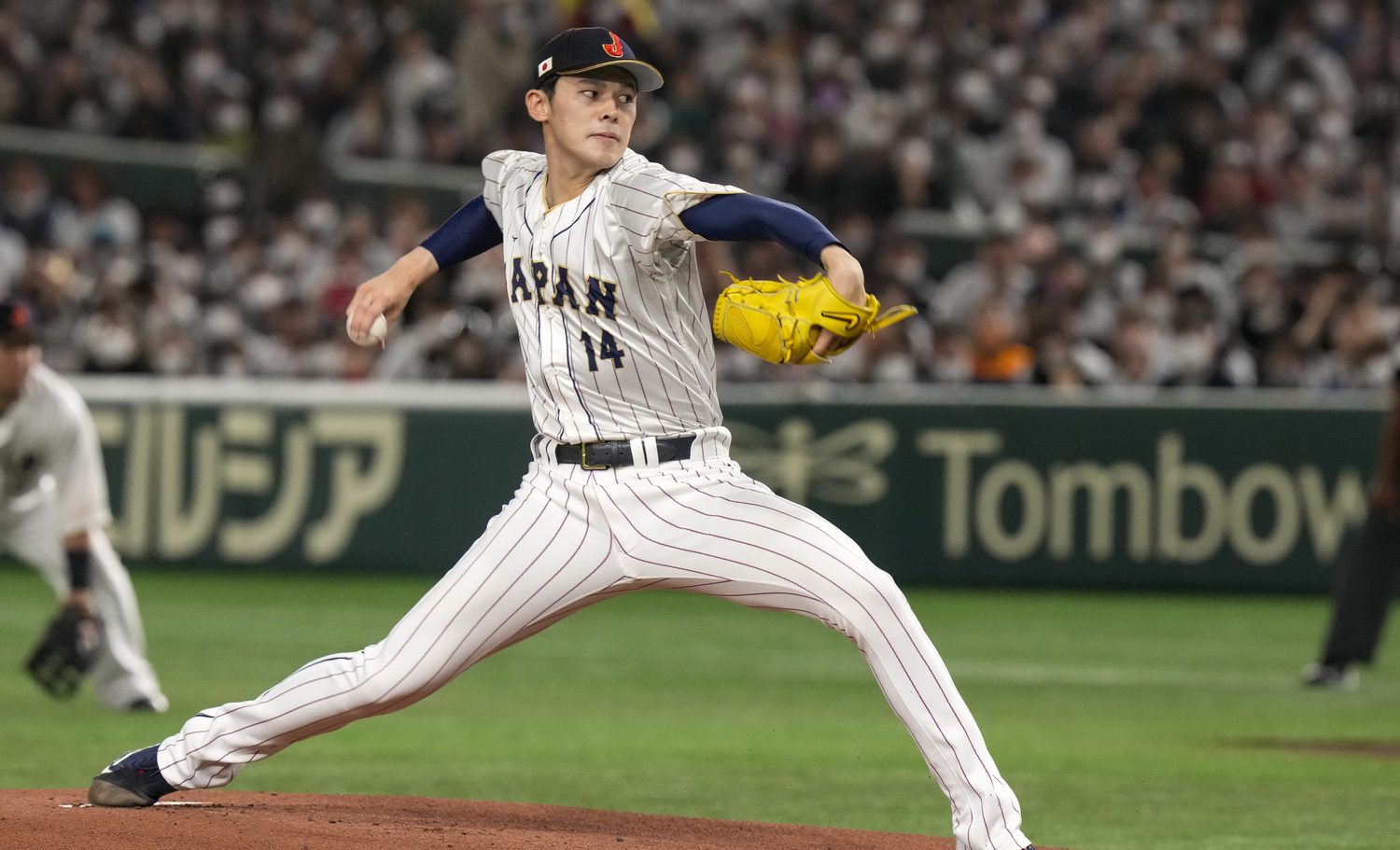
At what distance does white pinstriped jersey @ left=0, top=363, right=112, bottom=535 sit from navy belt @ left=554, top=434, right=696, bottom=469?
4.43 m

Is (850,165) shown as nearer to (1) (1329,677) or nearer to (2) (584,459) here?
(1) (1329,677)

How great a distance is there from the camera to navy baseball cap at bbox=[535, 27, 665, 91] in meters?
5.09

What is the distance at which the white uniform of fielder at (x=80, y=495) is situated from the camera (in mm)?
8953

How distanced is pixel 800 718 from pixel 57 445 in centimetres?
340

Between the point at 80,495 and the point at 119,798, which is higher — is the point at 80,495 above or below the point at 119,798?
above

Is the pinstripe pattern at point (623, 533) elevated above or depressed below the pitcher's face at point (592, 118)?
below

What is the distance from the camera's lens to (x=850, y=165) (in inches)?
697

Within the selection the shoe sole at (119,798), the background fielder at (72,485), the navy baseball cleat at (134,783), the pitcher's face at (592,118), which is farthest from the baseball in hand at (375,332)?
the background fielder at (72,485)

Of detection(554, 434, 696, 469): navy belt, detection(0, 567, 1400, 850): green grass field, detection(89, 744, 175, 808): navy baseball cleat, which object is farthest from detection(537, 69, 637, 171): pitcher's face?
detection(0, 567, 1400, 850): green grass field

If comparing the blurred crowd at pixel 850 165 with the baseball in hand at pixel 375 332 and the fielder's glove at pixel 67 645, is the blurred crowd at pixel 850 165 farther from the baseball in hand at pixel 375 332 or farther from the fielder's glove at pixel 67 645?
the baseball in hand at pixel 375 332

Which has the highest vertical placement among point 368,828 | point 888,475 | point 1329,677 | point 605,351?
point 605,351

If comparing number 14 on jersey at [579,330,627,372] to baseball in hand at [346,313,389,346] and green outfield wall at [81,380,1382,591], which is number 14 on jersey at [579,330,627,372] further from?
green outfield wall at [81,380,1382,591]

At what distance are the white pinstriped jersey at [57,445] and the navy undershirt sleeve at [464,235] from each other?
3920 mm

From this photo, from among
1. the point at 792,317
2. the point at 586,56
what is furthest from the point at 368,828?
the point at 586,56
